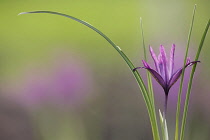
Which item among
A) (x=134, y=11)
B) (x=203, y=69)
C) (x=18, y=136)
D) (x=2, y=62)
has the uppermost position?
(x=134, y=11)

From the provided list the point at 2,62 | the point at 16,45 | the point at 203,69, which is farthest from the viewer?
the point at 16,45

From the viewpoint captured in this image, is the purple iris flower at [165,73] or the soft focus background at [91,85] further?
the soft focus background at [91,85]

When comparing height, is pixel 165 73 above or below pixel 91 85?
above

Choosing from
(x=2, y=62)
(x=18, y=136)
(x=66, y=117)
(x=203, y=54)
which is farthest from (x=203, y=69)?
(x=2, y=62)

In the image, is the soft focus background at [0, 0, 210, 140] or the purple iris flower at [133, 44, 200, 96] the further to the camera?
the soft focus background at [0, 0, 210, 140]

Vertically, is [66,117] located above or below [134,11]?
below

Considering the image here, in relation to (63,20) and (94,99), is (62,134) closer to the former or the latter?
(94,99)

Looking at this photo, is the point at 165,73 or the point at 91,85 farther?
the point at 91,85

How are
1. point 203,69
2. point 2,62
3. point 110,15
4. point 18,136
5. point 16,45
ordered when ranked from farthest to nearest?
point 110,15 → point 16,45 → point 2,62 → point 18,136 → point 203,69
